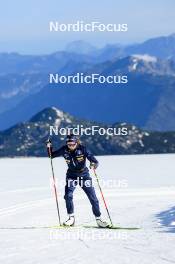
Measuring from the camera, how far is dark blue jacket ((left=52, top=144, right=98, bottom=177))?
1520cm

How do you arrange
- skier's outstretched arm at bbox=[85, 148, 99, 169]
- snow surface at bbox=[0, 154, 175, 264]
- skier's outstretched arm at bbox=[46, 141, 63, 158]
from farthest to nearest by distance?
skier's outstretched arm at bbox=[46, 141, 63, 158] → skier's outstretched arm at bbox=[85, 148, 99, 169] → snow surface at bbox=[0, 154, 175, 264]

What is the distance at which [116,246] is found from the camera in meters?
11.5

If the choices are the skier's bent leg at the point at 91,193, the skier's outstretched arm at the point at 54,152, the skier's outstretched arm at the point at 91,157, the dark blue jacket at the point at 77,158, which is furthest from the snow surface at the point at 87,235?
the skier's outstretched arm at the point at 54,152

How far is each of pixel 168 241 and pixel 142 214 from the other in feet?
20.3

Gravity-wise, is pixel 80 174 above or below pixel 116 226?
above

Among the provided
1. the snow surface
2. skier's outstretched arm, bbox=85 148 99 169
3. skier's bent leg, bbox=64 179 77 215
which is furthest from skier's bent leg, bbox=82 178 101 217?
the snow surface

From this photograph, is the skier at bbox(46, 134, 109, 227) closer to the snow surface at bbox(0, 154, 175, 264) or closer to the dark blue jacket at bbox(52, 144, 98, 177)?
the dark blue jacket at bbox(52, 144, 98, 177)

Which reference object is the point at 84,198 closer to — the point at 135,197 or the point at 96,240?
the point at 135,197

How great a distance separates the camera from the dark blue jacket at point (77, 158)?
15.2 m

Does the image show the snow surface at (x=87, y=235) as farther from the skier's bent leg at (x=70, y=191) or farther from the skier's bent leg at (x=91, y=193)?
the skier's bent leg at (x=70, y=191)

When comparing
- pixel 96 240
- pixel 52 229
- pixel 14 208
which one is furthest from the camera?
pixel 14 208

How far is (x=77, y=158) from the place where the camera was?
49.9ft

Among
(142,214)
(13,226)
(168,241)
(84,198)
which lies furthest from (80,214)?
(168,241)

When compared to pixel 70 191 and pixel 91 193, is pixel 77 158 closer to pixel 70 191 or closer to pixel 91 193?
pixel 70 191
